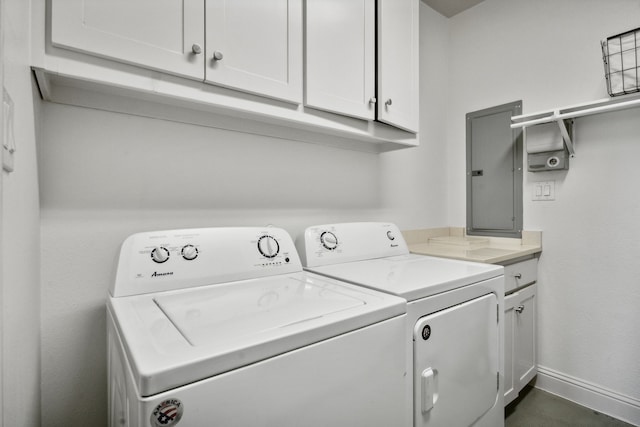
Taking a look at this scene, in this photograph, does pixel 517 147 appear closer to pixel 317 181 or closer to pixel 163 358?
pixel 317 181

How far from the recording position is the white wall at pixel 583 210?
68.4 inches

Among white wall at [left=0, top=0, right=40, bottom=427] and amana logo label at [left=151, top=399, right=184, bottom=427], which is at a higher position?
white wall at [left=0, top=0, right=40, bottom=427]

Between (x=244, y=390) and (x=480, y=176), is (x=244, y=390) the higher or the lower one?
the lower one

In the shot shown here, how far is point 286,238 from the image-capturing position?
4.33ft

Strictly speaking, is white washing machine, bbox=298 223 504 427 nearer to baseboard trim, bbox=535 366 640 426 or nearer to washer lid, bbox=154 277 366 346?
washer lid, bbox=154 277 366 346

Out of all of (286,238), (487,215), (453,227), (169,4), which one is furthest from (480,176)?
(169,4)

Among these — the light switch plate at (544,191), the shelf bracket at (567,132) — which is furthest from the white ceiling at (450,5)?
the light switch plate at (544,191)

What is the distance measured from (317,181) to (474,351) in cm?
107

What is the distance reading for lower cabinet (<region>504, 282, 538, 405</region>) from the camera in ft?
5.67

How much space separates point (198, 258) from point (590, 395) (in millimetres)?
2375

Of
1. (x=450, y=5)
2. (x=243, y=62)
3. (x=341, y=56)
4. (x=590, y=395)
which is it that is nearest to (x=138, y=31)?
(x=243, y=62)

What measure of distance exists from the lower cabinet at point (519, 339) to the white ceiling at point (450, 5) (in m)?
2.14

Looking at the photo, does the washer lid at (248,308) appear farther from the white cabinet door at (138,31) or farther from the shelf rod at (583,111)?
the shelf rod at (583,111)

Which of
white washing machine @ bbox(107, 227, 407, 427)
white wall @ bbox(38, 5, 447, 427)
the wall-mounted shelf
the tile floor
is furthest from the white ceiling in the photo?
the tile floor
